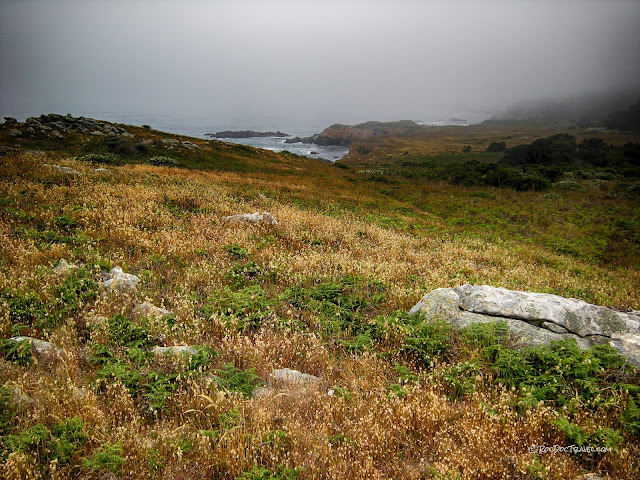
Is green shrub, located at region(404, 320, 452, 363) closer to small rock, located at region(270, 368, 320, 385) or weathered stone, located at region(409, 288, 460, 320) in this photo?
weathered stone, located at region(409, 288, 460, 320)

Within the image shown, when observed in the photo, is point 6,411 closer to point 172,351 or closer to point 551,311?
point 172,351

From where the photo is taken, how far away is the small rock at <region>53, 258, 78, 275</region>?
6.66 m

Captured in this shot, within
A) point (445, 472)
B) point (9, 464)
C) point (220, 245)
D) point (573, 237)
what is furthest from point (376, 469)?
point (573, 237)

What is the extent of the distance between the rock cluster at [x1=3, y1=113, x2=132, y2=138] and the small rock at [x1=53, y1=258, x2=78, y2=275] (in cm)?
3748

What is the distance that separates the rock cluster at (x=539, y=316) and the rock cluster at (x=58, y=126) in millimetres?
43620

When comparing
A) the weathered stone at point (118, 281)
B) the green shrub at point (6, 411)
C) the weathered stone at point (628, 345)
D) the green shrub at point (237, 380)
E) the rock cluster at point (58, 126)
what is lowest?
the weathered stone at point (628, 345)

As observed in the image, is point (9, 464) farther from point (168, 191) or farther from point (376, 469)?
point (168, 191)

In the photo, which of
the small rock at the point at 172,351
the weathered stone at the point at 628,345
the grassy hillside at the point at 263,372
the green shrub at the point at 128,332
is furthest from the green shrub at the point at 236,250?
the weathered stone at the point at 628,345

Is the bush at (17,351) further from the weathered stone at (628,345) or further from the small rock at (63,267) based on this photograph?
the weathered stone at (628,345)

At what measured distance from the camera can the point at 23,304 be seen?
556cm

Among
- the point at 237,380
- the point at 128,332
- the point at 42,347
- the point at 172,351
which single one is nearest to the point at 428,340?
the point at 237,380

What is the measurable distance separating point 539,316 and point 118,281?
27.2 feet

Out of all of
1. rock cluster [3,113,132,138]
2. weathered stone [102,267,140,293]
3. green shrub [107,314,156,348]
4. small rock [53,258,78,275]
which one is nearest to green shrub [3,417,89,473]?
green shrub [107,314,156,348]

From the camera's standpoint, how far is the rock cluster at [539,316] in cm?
562
